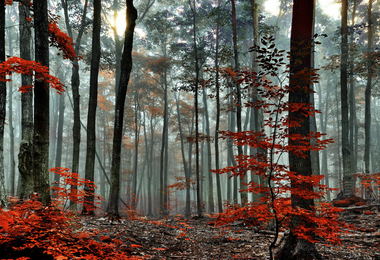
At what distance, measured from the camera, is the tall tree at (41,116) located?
4.19 metres

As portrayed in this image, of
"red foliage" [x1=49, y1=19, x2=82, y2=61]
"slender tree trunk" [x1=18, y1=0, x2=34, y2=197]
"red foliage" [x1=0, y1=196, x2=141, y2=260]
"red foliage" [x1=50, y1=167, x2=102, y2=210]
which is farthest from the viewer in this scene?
"slender tree trunk" [x1=18, y1=0, x2=34, y2=197]

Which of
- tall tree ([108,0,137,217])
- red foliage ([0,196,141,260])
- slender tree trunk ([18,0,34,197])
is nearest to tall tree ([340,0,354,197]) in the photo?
tall tree ([108,0,137,217])

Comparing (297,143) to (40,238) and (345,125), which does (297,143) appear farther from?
(345,125)

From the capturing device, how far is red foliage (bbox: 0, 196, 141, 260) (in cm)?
296

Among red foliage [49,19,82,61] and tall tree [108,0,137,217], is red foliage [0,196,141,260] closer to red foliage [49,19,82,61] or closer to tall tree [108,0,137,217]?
tall tree [108,0,137,217]

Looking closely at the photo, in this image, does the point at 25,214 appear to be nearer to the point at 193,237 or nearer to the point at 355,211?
the point at 193,237

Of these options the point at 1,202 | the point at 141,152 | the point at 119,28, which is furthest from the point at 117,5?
the point at 141,152

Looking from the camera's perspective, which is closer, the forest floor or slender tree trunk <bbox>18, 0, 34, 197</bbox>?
the forest floor

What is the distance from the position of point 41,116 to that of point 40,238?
2255mm

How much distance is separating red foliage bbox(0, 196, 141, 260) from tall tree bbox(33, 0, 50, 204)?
2.70 feet

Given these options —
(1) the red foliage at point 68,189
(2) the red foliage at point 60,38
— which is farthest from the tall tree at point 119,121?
(1) the red foliage at point 68,189

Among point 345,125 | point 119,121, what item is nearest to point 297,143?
point 119,121

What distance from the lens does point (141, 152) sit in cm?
3089

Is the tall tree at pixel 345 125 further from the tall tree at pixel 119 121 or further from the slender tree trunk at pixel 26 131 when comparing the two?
the slender tree trunk at pixel 26 131
